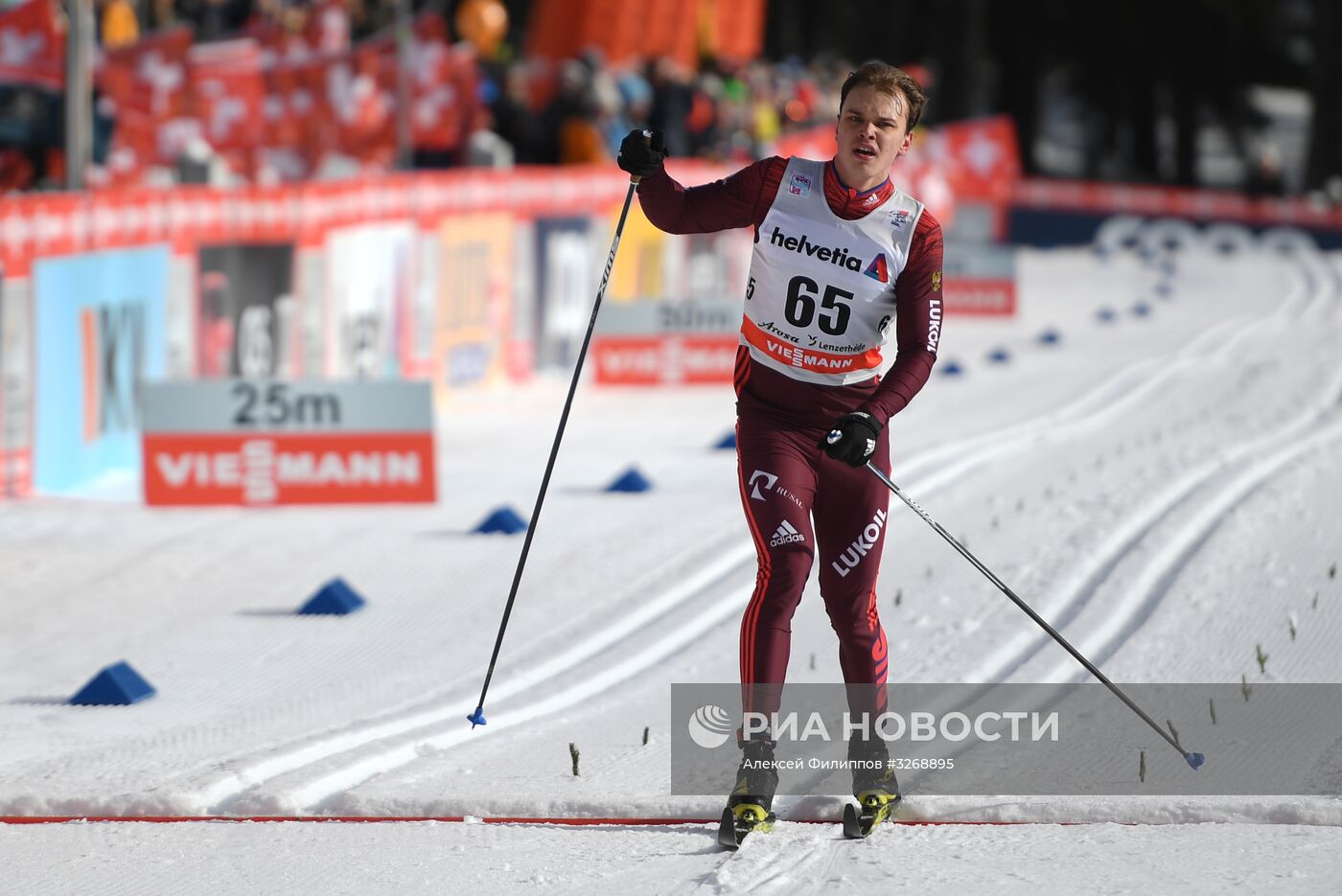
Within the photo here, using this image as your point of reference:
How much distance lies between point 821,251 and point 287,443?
18.3 feet

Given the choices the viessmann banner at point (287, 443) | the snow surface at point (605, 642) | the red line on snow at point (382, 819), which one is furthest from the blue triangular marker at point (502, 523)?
the red line on snow at point (382, 819)

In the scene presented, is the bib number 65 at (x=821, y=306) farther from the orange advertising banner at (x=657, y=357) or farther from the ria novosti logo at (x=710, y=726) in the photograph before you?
the orange advertising banner at (x=657, y=357)

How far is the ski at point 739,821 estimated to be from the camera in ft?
15.5

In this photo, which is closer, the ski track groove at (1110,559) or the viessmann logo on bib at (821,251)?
the viessmann logo on bib at (821,251)

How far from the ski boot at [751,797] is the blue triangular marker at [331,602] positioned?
3510 millimetres

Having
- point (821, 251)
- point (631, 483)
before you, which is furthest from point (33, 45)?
point (821, 251)

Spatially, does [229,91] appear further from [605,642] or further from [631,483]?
[605,642]

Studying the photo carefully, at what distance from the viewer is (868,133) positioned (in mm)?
4809

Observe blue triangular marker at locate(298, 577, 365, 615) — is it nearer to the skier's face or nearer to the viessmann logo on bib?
the viessmann logo on bib

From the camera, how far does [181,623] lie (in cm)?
798

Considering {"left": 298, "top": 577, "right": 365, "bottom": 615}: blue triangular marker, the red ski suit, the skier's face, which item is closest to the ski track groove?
the red ski suit

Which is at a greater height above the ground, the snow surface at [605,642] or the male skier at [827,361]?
the male skier at [827,361]

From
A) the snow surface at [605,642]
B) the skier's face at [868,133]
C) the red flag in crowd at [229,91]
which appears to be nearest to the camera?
the snow surface at [605,642]

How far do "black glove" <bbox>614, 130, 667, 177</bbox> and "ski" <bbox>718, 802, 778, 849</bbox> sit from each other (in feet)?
5.16
